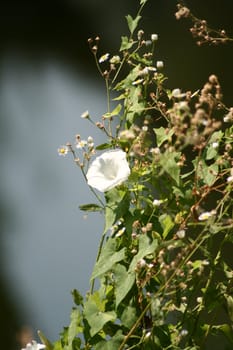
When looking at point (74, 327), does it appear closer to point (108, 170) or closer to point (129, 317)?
point (129, 317)

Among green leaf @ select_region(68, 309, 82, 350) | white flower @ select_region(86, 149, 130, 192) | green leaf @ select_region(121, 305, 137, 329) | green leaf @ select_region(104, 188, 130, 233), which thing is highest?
white flower @ select_region(86, 149, 130, 192)

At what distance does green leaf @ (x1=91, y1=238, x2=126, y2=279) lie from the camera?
91 centimetres

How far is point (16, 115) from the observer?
267 centimetres

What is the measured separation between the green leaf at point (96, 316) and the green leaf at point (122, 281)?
0.03m

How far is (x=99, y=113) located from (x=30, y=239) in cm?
59

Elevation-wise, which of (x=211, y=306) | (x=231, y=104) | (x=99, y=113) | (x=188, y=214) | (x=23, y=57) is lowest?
(x=211, y=306)

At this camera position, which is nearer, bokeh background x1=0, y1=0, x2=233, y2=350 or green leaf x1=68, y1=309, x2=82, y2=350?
green leaf x1=68, y1=309, x2=82, y2=350

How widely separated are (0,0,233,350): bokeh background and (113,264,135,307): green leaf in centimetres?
56

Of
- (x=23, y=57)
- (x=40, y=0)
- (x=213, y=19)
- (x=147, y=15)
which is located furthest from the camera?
(x=40, y=0)

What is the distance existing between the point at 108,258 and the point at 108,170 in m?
0.13

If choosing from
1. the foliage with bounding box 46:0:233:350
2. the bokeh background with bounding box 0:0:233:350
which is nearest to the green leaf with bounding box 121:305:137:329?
the foliage with bounding box 46:0:233:350

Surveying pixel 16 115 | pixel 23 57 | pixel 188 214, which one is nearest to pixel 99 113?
pixel 16 115

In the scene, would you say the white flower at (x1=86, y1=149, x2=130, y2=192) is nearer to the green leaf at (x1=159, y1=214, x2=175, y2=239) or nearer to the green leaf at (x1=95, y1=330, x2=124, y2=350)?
the green leaf at (x1=159, y1=214, x2=175, y2=239)

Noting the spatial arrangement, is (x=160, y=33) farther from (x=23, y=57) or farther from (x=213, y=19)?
(x=23, y=57)
